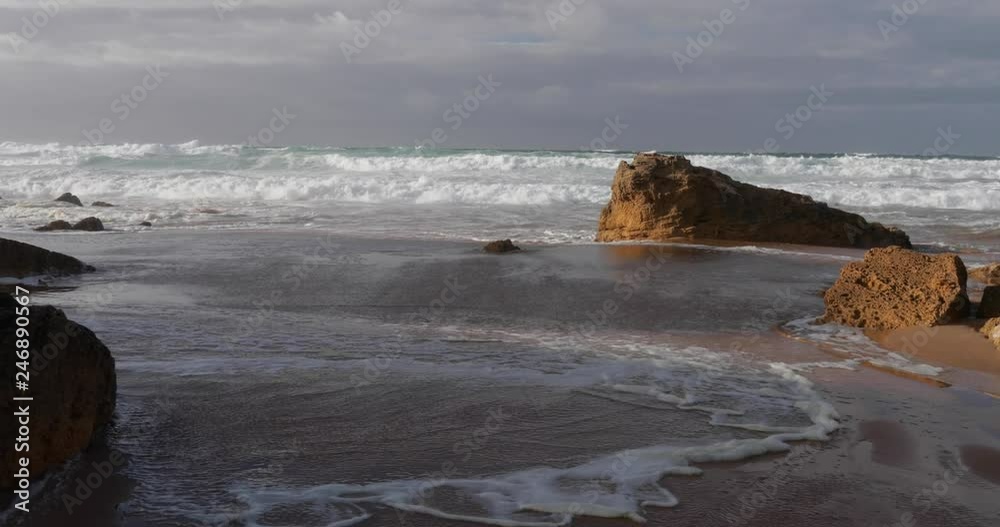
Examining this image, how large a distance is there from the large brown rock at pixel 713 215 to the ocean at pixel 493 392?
2.75ft

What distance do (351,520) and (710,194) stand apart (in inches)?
459

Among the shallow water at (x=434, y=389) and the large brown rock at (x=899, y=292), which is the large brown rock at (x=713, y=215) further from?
the large brown rock at (x=899, y=292)

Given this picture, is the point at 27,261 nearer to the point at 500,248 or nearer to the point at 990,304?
the point at 500,248

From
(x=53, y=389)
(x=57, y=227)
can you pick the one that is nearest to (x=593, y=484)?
(x=53, y=389)

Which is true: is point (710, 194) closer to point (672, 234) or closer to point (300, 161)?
point (672, 234)

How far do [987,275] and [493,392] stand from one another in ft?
24.4

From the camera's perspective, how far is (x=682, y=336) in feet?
23.5

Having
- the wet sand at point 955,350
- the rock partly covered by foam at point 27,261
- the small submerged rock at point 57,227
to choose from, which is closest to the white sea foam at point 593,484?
the wet sand at point 955,350

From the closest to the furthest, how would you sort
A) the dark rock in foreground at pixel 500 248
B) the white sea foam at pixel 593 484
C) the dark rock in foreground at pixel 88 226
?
the white sea foam at pixel 593 484, the dark rock in foreground at pixel 500 248, the dark rock in foreground at pixel 88 226

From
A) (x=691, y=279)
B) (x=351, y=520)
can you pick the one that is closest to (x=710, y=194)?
(x=691, y=279)

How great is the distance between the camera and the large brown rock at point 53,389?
3.58 meters

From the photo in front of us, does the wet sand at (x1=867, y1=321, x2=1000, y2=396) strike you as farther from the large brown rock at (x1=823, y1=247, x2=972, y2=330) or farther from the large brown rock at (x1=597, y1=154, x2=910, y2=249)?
the large brown rock at (x1=597, y1=154, x2=910, y2=249)

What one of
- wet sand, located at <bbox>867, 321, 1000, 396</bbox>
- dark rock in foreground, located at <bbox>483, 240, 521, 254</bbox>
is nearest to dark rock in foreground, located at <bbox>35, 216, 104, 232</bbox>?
dark rock in foreground, located at <bbox>483, 240, 521, 254</bbox>

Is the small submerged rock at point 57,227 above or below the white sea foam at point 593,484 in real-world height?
above
